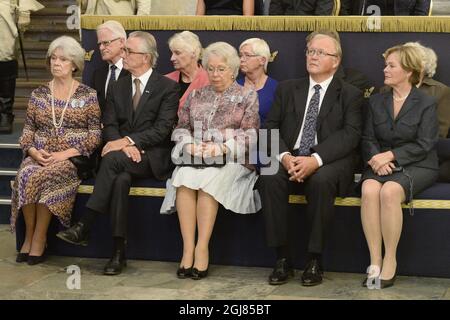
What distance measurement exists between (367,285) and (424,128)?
2.99ft

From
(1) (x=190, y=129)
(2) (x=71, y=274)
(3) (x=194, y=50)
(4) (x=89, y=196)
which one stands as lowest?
(2) (x=71, y=274)

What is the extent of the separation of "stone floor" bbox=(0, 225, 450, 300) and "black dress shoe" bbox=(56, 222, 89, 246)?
0.19m

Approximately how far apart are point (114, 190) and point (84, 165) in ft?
1.23

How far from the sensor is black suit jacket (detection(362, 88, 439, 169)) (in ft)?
19.1

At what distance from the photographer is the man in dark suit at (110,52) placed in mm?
6824

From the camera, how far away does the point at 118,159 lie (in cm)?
619

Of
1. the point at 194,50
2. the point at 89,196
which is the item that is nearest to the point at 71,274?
the point at 89,196

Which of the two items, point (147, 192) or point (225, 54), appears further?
point (147, 192)

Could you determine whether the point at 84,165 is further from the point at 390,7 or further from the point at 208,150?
the point at 390,7

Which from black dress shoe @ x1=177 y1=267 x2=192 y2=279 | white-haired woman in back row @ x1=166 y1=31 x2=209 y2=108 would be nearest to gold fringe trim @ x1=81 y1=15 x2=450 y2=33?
white-haired woman in back row @ x1=166 y1=31 x2=209 y2=108

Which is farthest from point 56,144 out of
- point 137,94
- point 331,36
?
point 331,36

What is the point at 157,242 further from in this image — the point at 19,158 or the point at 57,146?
the point at 19,158

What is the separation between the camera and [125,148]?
20.5 feet
